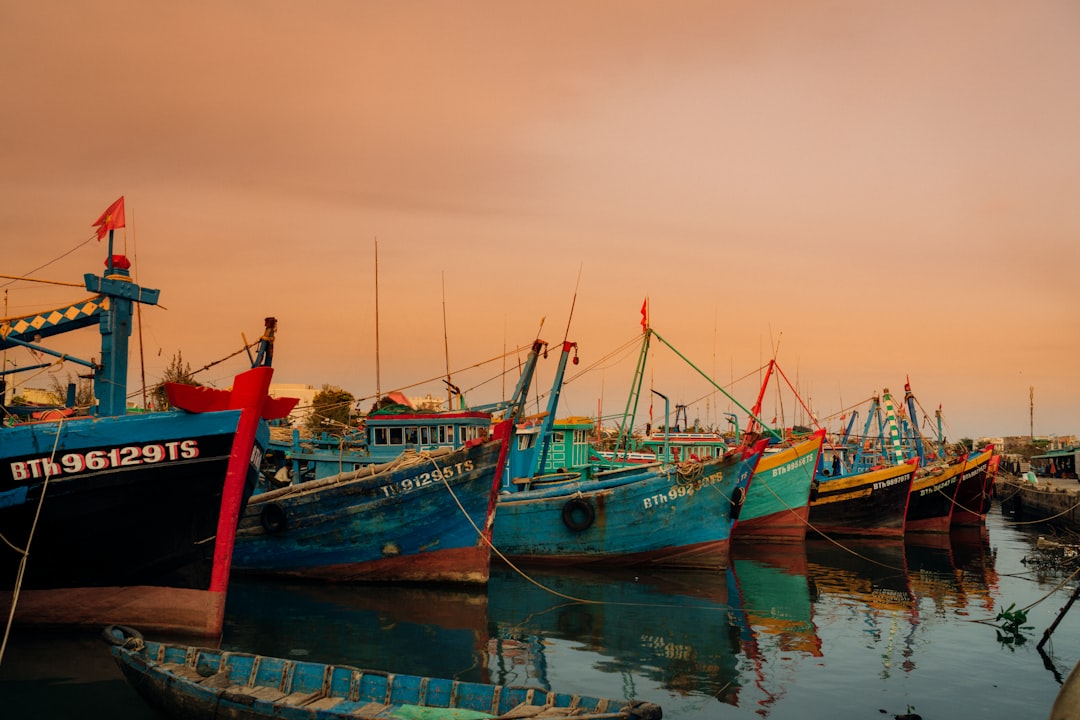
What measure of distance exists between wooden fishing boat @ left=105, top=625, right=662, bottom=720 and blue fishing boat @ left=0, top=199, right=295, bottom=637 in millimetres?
2773

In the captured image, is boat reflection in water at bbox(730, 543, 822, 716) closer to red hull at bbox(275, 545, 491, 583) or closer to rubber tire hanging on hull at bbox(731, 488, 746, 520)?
rubber tire hanging on hull at bbox(731, 488, 746, 520)

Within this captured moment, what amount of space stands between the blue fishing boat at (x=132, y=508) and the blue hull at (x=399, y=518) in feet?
17.4

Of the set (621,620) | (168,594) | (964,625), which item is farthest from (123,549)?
(964,625)

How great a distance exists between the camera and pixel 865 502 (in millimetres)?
30703

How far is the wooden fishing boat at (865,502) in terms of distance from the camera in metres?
30.2

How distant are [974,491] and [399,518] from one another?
87.4 feet

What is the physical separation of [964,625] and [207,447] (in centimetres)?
1461

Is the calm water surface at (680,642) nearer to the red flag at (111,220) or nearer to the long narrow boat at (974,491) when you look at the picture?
the red flag at (111,220)

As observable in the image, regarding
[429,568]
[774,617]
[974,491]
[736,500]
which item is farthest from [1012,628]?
[974,491]

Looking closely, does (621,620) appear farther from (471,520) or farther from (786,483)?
(786,483)

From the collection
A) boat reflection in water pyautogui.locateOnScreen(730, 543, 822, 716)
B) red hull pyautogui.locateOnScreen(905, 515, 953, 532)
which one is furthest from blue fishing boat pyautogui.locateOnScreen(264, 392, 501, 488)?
red hull pyautogui.locateOnScreen(905, 515, 953, 532)

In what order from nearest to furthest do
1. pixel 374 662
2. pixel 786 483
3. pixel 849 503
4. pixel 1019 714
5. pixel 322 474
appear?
pixel 1019 714 < pixel 374 662 < pixel 322 474 < pixel 786 483 < pixel 849 503

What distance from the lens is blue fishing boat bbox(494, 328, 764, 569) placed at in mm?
22156

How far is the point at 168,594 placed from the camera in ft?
42.9
